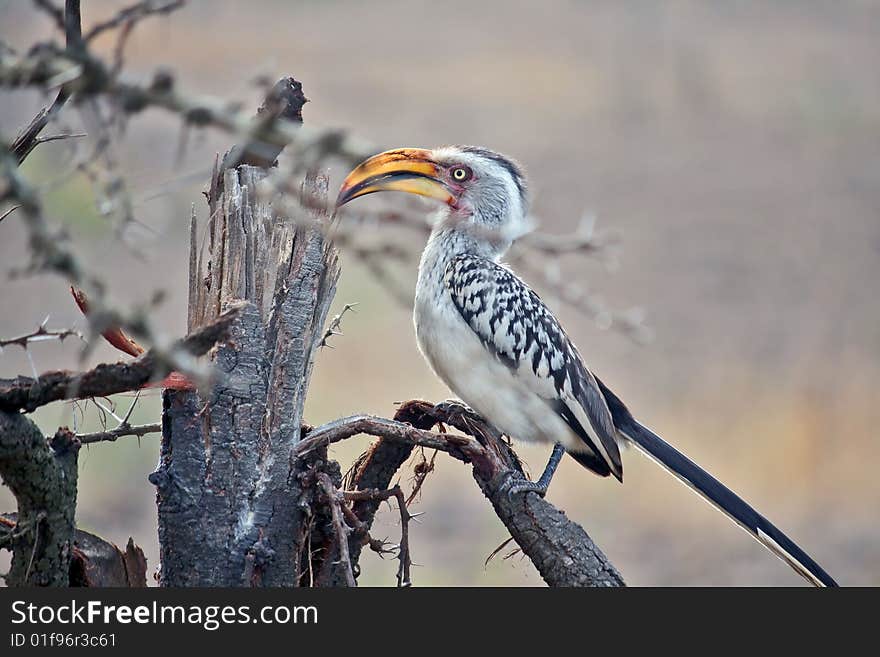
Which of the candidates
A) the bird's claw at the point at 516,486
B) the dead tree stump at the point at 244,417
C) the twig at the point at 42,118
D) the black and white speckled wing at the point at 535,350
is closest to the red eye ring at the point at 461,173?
the black and white speckled wing at the point at 535,350

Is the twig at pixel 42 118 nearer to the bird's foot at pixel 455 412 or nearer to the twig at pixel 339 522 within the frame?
the twig at pixel 339 522

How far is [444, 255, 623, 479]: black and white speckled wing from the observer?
405 centimetres

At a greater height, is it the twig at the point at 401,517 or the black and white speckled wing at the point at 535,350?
the black and white speckled wing at the point at 535,350

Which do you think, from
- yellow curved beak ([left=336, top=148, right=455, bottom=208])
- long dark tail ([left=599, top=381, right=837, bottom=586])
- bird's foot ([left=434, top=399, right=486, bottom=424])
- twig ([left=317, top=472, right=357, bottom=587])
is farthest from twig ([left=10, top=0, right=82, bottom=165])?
long dark tail ([left=599, top=381, right=837, bottom=586])

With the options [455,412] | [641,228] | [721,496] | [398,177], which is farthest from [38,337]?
[641,228]

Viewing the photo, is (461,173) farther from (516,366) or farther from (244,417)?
(244,417)

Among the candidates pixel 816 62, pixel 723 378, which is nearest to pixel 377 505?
pixel 723 378

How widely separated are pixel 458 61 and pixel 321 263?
1403 cm

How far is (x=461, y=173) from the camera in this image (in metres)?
4.44

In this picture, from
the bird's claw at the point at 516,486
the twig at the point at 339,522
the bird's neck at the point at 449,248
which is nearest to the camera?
the twig at the point at 339,522

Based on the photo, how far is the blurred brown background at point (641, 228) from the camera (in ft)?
29.0

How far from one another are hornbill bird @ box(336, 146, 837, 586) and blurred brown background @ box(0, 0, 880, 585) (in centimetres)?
57

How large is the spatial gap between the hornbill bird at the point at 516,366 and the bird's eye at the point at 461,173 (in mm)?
119

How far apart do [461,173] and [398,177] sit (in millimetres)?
373
